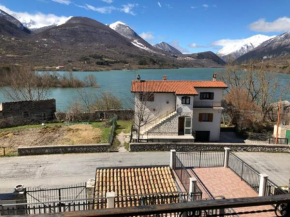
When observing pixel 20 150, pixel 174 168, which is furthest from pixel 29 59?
pixel 174 168

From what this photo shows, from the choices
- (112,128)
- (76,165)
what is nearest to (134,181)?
(76,165)

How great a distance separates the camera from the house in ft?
89.8

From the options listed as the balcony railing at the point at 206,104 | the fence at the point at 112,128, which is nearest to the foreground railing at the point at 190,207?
the fence at the point at 112,128

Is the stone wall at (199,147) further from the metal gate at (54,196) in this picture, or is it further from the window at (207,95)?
the metal gate at (54,196)

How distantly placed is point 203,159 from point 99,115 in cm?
2019

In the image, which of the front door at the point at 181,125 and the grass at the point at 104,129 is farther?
the front door at the point at 181,125

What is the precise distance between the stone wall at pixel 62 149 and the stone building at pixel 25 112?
12755mm

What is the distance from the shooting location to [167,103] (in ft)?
94.1

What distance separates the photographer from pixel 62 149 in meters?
23.8

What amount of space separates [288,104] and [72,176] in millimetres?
36372

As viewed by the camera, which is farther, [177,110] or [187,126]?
[187,126]

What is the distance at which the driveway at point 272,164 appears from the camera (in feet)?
63.9

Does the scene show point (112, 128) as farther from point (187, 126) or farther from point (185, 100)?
point (185, 100)

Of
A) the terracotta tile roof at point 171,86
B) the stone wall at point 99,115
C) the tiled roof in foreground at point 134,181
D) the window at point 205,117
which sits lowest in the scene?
the tiled roof in foreground at point 134,181
